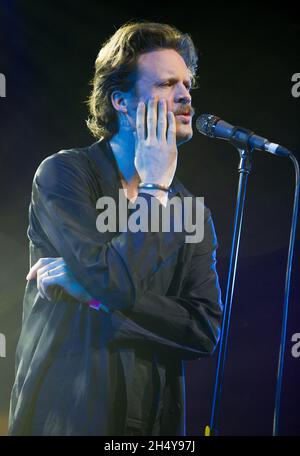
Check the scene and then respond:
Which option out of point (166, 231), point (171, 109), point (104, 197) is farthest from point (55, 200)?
point (171, 109)

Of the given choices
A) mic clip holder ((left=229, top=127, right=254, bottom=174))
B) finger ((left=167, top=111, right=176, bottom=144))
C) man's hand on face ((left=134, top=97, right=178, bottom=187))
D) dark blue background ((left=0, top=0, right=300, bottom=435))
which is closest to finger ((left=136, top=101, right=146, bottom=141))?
man's hand on face ((left=134, top=97, right=178, bottom=187))

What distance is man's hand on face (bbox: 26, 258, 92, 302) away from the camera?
1.91 metres

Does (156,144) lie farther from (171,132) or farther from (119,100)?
(119,100)

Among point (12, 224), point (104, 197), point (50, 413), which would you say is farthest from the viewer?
point (12, 224)

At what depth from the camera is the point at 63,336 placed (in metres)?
1.96

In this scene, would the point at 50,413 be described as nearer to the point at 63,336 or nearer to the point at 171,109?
the point at 63,336

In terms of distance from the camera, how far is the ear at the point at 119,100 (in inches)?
95.4

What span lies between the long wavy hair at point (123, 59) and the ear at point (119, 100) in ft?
0.06

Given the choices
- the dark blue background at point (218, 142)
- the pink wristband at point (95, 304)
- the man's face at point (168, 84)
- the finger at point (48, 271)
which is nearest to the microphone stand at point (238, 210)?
the man's face at point (168, 84)

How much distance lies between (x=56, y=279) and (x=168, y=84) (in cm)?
96

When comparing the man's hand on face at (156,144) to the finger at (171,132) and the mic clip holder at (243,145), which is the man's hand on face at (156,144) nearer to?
the finger at (171,132)

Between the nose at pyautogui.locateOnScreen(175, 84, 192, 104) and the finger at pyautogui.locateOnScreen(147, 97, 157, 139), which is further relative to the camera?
the nose at pyautogui.locateOnScreen(175, 84, 192, 104)

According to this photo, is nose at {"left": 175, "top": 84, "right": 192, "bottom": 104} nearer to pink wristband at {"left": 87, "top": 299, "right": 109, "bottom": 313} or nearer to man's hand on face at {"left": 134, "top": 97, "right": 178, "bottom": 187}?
man's hand on face at {"left": 134, "top": 97, "right": 178, "bottom": 187}

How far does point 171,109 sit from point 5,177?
3.88 ft
